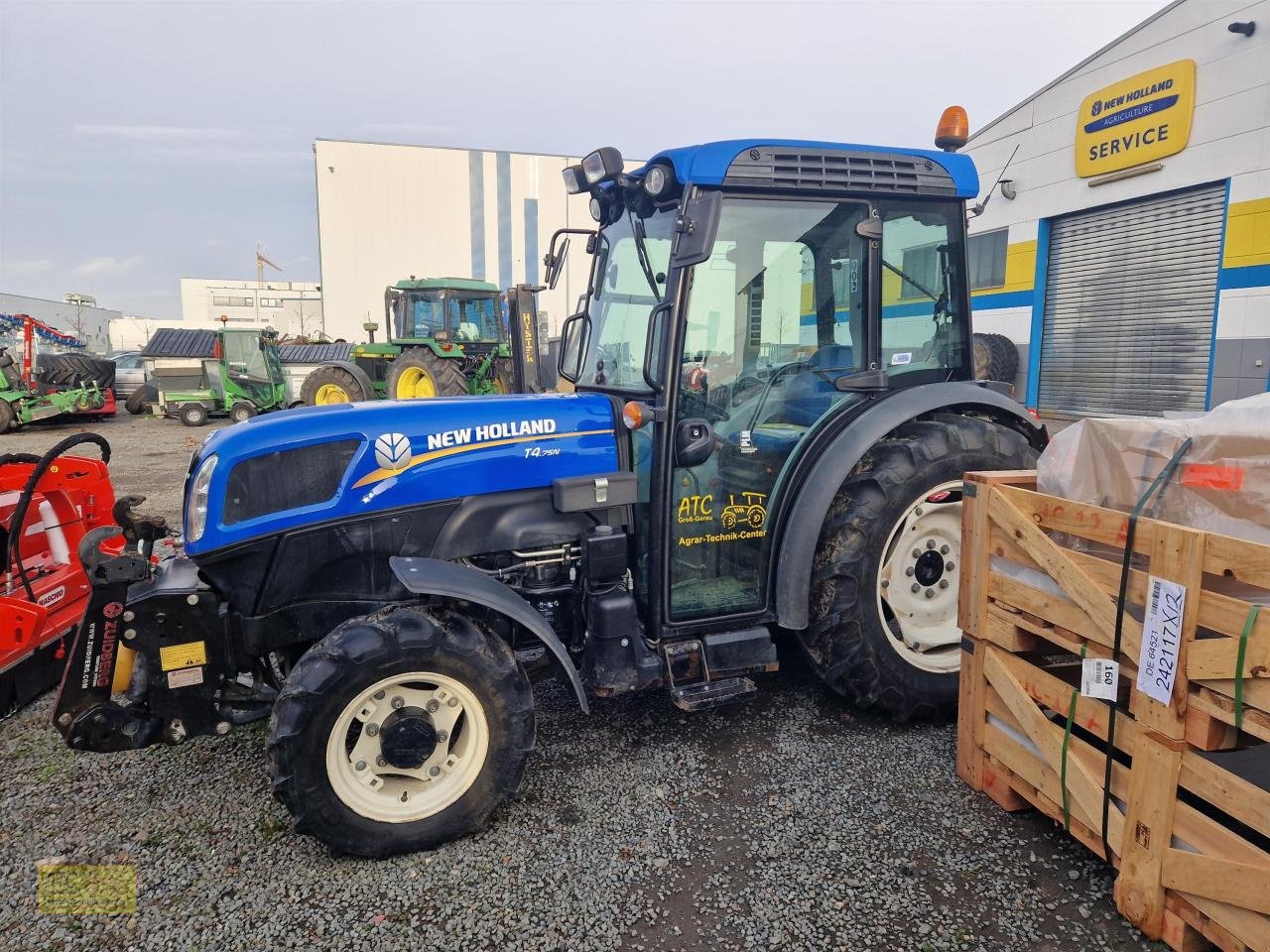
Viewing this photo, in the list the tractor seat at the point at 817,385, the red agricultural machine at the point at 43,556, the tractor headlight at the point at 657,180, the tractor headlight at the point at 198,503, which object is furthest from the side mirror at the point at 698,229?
the red agricultural machine at the point at 43,556

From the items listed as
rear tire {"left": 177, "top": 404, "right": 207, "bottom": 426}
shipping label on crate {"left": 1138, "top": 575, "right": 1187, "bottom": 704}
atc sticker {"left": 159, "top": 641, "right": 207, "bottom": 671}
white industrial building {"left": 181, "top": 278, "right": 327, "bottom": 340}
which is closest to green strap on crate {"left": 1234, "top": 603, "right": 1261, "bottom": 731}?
shipping label on crate {"left": 1138, "top": 575, "right": 1187, "bottom": 704}

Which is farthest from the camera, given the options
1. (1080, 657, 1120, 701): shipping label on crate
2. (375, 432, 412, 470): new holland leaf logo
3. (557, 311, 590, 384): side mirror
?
(557, 311, 590, 384): side mirror

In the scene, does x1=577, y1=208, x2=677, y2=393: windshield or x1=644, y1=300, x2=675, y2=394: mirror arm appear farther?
x1=577, y1=208, x2=677, y2=393: windshield

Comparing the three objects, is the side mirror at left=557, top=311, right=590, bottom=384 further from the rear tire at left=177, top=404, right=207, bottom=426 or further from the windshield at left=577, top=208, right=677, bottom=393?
the rear tire at left=177, top=404, right=207, bottom=426

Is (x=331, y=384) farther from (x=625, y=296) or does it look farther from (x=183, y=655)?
(x=183, y=655)

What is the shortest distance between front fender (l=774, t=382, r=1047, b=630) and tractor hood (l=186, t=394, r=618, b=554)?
778 mm

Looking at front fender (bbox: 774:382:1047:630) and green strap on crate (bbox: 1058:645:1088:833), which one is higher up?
front fender (bbox: 774:382:1047:630)

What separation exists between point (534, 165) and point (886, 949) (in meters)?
38.1

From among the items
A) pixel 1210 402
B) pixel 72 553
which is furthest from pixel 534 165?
pixel 72 553

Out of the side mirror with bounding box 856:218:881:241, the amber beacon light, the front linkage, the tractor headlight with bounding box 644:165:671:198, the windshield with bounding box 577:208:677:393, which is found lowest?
the front linkage

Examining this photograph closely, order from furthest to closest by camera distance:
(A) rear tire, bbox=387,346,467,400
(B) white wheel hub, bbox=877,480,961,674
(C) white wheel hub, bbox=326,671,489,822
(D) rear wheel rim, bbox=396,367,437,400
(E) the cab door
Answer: (D) rear wheel rim, bbox=396,367,437,400, (A) rear tire, bbox=387,346,467,400, (B) white wheel hub, bbox=877,480,961,674, (E) the cab door, (C) white wheel hub, bbox=326,671,489,822

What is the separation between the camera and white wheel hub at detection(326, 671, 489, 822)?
2.42 meters

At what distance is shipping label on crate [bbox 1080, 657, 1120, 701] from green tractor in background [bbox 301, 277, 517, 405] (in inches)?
471

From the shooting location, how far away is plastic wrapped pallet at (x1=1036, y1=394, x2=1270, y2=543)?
1.98m
